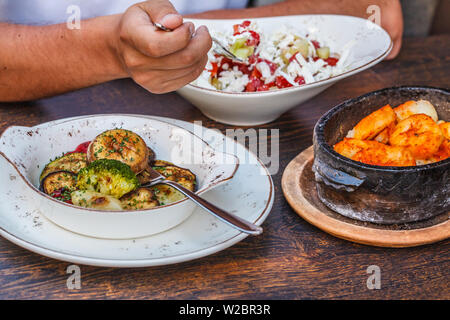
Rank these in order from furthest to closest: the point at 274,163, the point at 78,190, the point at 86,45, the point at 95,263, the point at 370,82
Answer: the point at 370,82
the point at 86,45
the point at 274,163
the point at 78,190
the point at 95,263

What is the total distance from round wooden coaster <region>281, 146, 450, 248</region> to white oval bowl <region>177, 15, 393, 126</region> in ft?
1.09

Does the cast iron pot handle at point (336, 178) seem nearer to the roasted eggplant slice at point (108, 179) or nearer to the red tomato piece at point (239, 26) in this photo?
the roasted eggplant slice at point (108, 179)

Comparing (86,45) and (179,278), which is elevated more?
(86,45)

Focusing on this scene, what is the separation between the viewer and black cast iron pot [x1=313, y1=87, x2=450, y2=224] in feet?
3.06

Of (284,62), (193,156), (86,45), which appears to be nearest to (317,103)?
(284,62)

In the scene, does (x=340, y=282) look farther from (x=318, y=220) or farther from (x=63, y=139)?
Answer: (x=63, y=139)

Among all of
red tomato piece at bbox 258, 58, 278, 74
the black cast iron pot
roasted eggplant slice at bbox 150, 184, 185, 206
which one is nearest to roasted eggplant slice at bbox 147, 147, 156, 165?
roasted eggplant slice at bbox 150, 184, 185, 206

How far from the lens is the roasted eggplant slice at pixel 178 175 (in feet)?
3.44

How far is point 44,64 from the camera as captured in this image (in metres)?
1.54

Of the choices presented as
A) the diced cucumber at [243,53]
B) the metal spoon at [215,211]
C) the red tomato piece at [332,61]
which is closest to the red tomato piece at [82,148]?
the metal spoon at [215,211]

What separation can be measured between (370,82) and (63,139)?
1146 mm

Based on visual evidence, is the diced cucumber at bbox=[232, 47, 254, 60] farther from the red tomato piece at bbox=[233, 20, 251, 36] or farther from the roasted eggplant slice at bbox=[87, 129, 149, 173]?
the roasted eggplant slice at bbox=[87, 129, 149, 173]

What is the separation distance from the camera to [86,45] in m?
1.46
